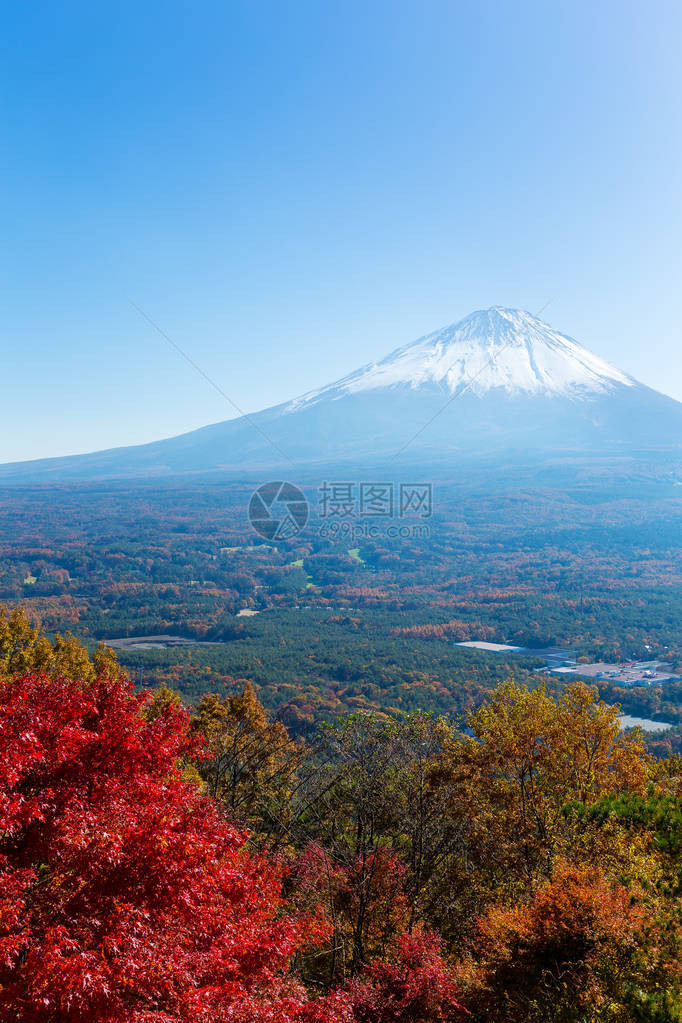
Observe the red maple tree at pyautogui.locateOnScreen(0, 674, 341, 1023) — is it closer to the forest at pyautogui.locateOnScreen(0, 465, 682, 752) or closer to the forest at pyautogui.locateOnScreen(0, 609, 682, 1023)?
the forest at pyautogui.locateOnScreen(0, 609, 682, 1023)

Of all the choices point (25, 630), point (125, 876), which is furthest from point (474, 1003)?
point (25, 630)

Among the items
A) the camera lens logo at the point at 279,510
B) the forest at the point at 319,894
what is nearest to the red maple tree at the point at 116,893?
the forest at the point at 319,894

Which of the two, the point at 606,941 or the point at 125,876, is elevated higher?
the point at 125,876

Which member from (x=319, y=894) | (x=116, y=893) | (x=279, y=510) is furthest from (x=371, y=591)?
(x=116, y=893)

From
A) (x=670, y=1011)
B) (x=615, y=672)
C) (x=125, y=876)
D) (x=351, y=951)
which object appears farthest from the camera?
(x=615, y=672)

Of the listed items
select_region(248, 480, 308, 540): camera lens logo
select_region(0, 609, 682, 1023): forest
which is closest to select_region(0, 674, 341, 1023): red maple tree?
select_region(0, 609, 682, 1023): forest

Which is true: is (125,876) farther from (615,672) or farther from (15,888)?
(615,672)
